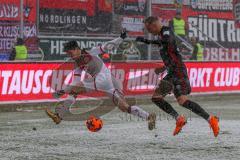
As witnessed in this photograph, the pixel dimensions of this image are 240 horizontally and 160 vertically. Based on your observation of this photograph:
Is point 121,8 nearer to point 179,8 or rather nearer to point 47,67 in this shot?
point 179,8

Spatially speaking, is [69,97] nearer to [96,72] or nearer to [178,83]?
[96,72]

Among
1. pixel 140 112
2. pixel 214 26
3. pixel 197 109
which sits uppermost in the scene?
pixel 214 26

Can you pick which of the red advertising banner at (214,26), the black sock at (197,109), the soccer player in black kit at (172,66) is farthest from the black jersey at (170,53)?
the red advertising banner at (214,26)

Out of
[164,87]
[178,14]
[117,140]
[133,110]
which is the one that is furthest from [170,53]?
[178,14]

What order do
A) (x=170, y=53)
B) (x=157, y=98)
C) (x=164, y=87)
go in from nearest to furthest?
(x=170, y=53) → (x=164, y=87) → (x=157, y=98)

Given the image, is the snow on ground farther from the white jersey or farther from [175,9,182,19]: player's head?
[175,9,182,19]: player's head

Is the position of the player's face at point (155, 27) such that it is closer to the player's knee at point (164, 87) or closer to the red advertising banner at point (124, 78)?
the player's knee at point (164, 87)

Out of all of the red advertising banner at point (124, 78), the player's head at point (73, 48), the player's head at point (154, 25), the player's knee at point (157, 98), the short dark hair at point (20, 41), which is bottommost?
the red advertising banner at point (124, 78)

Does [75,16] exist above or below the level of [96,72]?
above

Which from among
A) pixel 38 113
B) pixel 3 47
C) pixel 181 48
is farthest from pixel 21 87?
pixel 181 48

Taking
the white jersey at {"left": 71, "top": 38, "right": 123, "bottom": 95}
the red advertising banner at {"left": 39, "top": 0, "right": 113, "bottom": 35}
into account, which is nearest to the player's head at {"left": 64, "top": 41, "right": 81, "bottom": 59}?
the white jersey at {"left": 71, "top": 38, "right": 123, "bottom": 95}

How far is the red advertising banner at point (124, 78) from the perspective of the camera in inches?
677

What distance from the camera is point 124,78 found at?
19.5m

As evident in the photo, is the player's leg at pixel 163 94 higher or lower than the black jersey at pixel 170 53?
lower
